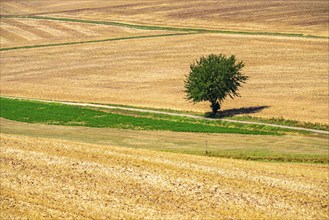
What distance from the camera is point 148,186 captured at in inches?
1180

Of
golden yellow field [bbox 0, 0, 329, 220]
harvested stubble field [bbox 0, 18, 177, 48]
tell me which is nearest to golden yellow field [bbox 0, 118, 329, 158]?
golden yellow field [bbox 0, 0, 329, 220]

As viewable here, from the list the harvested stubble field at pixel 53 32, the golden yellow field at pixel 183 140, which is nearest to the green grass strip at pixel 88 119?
the golden yellow field at pixel 183 140

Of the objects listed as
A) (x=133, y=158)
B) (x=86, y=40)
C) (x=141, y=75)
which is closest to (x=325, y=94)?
(x=141, y=75)

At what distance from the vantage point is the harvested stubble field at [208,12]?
117 metres

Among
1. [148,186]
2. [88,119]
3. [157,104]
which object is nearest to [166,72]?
[157,104]

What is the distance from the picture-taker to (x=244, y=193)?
2925cm

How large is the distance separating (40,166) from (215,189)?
383 inches

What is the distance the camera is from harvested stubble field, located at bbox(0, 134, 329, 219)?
2652 centimetres

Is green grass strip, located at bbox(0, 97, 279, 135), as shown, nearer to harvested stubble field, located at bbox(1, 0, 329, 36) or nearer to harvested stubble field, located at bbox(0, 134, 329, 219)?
harvested stubble field, located at bbox(0, 134, 329, 219)

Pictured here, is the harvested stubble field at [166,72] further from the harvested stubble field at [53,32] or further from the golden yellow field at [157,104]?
the harvested stubble field at [53,32]

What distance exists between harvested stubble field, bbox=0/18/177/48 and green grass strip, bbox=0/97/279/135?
48427mm

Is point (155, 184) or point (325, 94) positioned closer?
point (155, 184)

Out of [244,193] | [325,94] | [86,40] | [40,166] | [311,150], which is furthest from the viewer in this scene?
[86,40]

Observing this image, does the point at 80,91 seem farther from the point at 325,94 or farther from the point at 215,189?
the point at 215,189
